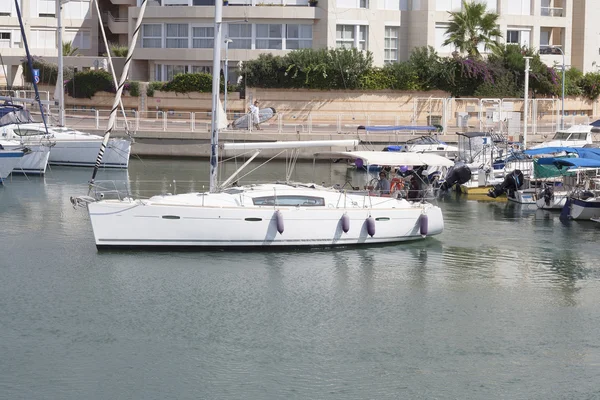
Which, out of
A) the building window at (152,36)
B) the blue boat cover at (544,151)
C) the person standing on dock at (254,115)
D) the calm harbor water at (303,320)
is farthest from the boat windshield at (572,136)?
the building window at (152,36)

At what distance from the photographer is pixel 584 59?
72.5 metres

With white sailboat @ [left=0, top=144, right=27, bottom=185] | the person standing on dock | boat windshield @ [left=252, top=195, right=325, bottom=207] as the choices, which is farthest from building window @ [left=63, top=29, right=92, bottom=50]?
boat windshield @ [left=252, top=195, right=325, bottom=207]

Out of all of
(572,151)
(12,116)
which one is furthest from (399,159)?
(12,116)

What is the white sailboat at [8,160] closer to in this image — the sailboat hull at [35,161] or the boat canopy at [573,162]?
the sailboat hull at [35,161]

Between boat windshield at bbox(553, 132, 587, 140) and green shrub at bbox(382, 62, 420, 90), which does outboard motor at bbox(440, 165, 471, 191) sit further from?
green shrub at bbox(382, 62, 420, 90)

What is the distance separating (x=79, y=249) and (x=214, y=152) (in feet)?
16.0

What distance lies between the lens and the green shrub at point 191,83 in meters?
61.7

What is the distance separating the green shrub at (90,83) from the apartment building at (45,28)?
11554 mm

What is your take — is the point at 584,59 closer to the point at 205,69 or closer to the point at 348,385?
the point at 205,69

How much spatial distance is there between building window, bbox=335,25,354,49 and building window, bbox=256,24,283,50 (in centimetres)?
373

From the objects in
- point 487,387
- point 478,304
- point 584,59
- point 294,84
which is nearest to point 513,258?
point 478,304

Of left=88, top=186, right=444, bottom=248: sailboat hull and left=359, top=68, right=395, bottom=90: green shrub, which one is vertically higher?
left=359, top=68, right=395, bottom=90: green shrub

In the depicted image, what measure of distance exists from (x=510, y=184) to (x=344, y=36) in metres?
26.4

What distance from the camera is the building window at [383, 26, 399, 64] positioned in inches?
2611
